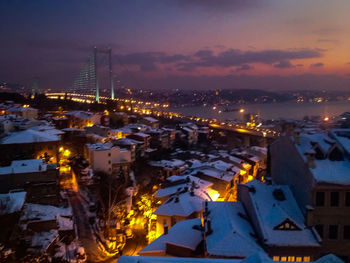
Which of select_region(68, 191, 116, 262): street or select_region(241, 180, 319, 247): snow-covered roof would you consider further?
select_region(68, 191, 116, 262): street

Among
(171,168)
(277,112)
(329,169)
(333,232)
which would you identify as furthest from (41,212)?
(277,112)

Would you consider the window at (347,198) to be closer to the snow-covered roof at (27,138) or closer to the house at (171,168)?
the house at (171,168)

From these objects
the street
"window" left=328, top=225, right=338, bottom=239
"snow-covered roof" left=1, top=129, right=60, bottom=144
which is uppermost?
"snow-covered roof" left=1, top=129, right=60, bottom=144

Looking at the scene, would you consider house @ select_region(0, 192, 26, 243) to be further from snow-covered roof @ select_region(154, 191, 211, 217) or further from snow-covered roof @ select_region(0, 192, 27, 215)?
snow-covered roof @ select_region(154, 191, 211, 217)

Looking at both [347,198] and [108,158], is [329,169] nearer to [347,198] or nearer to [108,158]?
[347,198]

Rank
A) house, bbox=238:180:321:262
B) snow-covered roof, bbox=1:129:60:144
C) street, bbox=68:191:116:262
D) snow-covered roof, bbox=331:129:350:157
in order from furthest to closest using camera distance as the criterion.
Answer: snow-covered roof, bbox=1:129:60:144 → street, bbox=68:191:116:262 → snow-covered roof, bbox=331:129:350:157 → house, bbox=238:180:321:262

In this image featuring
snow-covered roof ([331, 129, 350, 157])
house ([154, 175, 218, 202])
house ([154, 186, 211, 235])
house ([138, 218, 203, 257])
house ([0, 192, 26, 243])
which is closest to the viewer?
snow-covered roof ([331, 129, 350, 157])

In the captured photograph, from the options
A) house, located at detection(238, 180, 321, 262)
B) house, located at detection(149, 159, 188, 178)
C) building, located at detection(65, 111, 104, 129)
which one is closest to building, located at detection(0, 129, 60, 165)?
house, located at detection(149, 159, 188, 178)

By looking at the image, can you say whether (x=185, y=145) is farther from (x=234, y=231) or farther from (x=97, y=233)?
(x=234, y=231)
